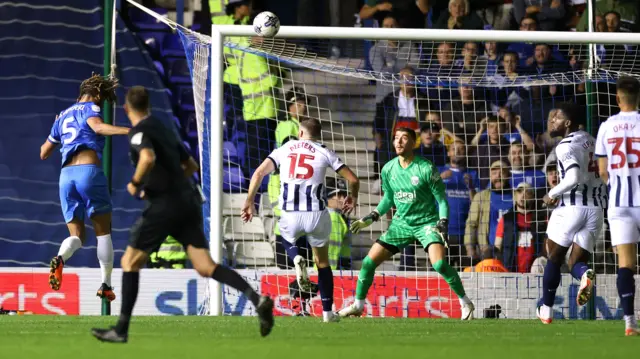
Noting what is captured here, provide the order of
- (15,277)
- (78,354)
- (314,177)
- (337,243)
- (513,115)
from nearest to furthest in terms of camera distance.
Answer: (78,354) < (314,177) < (15,277) < (337,243) < (513,115)

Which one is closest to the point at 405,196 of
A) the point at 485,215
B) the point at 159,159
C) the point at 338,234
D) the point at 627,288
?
the point at 338,234

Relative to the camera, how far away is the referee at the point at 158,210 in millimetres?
8250

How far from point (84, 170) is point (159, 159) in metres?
4.00

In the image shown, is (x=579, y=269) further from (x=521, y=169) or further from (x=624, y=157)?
(x=521, y=169)

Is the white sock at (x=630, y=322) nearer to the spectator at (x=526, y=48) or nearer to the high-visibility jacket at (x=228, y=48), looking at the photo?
the high-visibility jacket at (x=228, y=48)

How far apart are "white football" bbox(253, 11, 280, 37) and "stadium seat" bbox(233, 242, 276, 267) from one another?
2.99 metres

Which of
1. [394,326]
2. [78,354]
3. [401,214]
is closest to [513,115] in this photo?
[401,214]

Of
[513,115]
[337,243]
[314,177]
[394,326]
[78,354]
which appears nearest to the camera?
[78,354]

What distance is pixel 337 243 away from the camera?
49.2 ft

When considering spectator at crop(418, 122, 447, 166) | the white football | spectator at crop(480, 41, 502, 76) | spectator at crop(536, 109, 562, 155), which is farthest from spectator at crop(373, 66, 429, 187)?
the white football

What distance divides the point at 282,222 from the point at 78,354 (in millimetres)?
5050

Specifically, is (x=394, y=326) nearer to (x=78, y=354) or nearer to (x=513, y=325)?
(x=513, y=325)

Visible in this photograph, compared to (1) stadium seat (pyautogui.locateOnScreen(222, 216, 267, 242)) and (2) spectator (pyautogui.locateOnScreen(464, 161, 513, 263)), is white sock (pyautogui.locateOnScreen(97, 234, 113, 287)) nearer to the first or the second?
(1) stadium seat (pyautogui.locateOnScreen(222, 216, 267, 242))

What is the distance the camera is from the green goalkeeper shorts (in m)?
12.7
